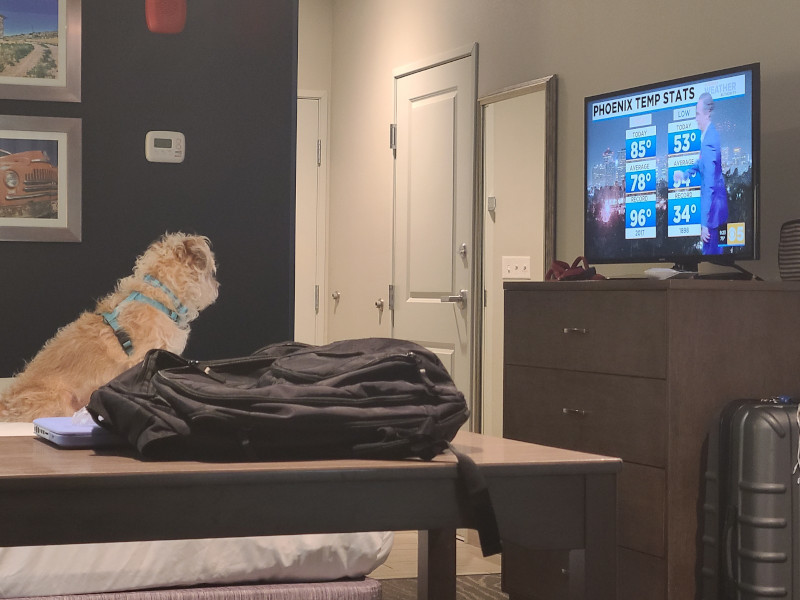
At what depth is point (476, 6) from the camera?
15.7 ft

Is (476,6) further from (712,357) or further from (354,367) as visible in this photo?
(354,367)

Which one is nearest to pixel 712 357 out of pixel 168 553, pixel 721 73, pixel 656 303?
Result: pixel 656 303

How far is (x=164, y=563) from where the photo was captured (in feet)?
6.68

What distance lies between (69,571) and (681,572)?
5.21ft

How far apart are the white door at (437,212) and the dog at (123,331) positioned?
1675mm

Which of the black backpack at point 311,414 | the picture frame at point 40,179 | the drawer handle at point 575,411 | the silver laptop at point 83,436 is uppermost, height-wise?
the picture frame at point 40,179

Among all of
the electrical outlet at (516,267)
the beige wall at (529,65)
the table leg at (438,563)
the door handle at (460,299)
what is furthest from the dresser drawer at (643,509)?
the door handle at (460,299)

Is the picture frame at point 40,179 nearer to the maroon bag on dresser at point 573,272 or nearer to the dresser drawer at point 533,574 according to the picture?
the maroon bag on dresser at point 573,272

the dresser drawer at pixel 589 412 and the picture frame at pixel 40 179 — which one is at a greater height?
the picture frame at pixel 40 179

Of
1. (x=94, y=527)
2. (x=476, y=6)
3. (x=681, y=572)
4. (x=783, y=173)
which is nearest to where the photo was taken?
(x=94, y=527)

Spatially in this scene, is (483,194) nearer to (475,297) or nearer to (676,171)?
(475,297)

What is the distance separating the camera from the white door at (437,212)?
15.9 feet

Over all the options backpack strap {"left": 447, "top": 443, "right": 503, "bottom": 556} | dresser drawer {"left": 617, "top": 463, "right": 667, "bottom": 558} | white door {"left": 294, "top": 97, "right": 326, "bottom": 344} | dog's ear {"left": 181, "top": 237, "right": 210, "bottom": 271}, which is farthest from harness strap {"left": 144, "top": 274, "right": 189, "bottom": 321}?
white door {"left": 294, "top": 97, "right": 326, "bottom": 344}

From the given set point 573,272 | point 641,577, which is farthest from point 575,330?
point 641,577
